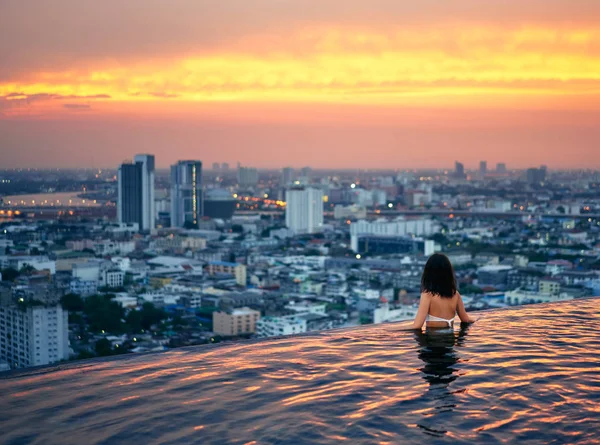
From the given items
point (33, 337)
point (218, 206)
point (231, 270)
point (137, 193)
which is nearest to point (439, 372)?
point (33, 337)

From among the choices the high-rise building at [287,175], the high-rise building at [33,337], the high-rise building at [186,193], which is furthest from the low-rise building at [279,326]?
the high-rise building at [287,175]

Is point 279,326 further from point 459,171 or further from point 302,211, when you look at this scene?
point 459,171

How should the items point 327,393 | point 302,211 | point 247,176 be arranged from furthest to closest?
point 247,176, point 302,211, point 327,393

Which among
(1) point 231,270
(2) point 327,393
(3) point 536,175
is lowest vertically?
(1) point 231,270

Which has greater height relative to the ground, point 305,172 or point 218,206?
point 305,172

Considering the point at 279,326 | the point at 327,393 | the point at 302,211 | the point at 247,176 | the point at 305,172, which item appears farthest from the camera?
the point at 305,172

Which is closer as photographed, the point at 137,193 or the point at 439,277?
the point at 439,277

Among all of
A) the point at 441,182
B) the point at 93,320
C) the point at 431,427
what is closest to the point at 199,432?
the point at 431,427

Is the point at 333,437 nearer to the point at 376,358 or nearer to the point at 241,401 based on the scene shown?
the point at 241,401
